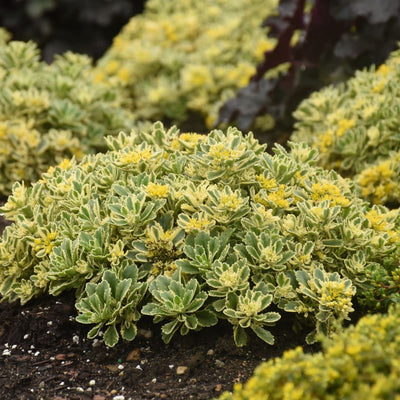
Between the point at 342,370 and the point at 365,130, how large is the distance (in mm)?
2114

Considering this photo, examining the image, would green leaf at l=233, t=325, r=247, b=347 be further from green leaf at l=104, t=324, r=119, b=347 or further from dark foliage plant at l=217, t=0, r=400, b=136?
dark foliage plant at l=217, t=0, r=400, b=136

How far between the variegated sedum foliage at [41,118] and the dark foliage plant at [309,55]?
999 millimetres

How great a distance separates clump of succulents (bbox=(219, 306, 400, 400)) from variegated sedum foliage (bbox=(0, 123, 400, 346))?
1.82 feet

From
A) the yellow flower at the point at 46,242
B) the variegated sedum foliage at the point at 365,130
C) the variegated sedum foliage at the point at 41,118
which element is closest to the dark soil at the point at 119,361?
the yellow flower at the point at 46,242

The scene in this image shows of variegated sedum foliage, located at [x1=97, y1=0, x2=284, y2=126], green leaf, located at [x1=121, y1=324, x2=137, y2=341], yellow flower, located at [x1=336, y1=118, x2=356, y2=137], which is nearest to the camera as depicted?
green leaf, located at [x1=121, y1=324, x2=137, y2=341]

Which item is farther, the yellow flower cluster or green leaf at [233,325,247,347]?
the yellow flower cluster

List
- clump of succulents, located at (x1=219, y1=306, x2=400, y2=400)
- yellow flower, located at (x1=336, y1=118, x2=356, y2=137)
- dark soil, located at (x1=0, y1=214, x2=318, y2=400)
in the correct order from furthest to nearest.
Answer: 1. yellow flower, located at (x1=336, y1=118, x2=356, y2=137)
2. dark soil, located at (x1=0, y1=214, x2=318, y2=400)
3. clump of succulents, located at (x1=219, y1=306, x2=400, y2=400)

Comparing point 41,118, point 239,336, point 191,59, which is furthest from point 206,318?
point 191,59

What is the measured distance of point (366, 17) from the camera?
13.3ft

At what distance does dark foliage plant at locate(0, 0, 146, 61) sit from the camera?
6.82m

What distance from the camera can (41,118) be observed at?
3713 millimetres

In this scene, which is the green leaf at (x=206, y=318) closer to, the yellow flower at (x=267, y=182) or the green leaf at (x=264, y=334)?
the green leaf at (x=264, y=334)

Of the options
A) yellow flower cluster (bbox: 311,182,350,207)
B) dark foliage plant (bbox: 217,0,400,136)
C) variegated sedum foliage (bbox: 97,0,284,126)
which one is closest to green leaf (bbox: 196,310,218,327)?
yellow flower cluster (bbox: 311,182,350,207)

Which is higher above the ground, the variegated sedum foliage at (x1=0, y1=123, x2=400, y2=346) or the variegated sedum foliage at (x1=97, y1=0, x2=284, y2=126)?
the variegated sedum foliage at (x1=97, y1=0, x2=284, y2=126)
